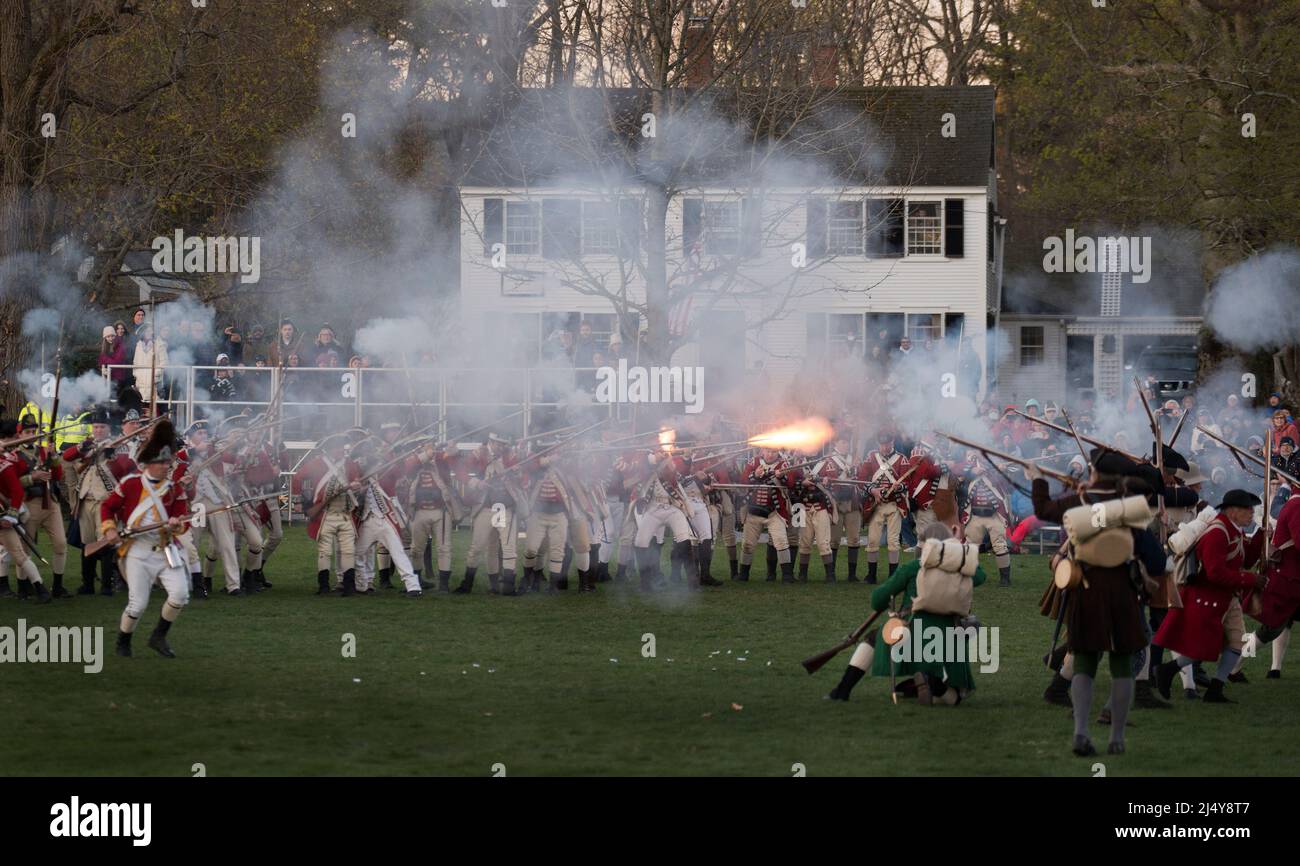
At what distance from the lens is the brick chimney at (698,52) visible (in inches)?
1166

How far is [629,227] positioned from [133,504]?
16.0m

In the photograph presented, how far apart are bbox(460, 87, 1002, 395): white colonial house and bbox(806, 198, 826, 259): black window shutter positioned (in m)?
0.04

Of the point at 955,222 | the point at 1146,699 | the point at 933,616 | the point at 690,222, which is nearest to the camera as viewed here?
the point at 933,616

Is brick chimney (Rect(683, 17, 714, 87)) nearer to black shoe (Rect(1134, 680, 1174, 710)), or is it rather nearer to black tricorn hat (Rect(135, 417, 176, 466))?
black tricorn hat (Rect(135, 417, 176, 466))

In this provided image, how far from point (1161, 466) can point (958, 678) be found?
248cm

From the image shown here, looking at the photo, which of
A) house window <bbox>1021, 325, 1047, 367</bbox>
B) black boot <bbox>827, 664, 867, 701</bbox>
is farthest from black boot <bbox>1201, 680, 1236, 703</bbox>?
house window <bbox>1021, 325, 1047, 367</bbox>

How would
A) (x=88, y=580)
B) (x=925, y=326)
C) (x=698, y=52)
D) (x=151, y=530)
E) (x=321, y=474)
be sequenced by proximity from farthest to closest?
(x=925, y=326), (x=698, y=52), (x=321, y=474), (x=88, y=580), (x=151, y=530)

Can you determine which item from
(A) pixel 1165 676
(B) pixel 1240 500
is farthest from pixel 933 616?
(B) pixel 1240 500

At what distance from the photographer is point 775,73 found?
1177 inches

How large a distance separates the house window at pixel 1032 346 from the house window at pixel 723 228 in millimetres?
19629

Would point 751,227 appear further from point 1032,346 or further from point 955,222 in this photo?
point 1032,346

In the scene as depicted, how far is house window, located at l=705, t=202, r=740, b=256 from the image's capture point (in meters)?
30.2

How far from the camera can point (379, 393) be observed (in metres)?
29.8

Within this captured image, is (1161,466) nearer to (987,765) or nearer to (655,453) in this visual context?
(987,765)
